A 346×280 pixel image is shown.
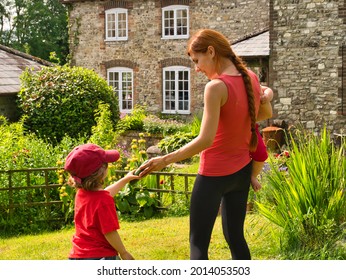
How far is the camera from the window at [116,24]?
2228 cm

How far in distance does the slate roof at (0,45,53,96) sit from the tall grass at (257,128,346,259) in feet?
33.0

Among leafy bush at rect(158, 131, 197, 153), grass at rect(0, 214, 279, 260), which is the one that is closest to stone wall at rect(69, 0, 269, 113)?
leafy bush at rect(158, 131, 197, 153)

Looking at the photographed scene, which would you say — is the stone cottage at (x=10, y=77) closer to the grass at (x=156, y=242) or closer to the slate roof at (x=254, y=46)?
the slate roof at (x=254, y=46)

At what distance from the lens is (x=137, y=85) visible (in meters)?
22.1

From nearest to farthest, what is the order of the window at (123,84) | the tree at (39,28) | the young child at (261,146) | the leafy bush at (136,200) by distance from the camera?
1. the young child at (261,146)
2. the leafy bush at (136,200)
3. the window at (123,84)
4. the tree at (39,28)

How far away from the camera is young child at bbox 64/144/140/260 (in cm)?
385

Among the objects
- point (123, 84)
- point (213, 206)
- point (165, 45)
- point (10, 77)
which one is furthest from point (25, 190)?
point (123, 84)

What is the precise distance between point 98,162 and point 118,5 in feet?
62.0

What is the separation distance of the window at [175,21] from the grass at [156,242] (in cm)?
1382

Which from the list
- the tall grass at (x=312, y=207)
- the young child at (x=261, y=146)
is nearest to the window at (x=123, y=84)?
the tall grass at (x=312, y=207)

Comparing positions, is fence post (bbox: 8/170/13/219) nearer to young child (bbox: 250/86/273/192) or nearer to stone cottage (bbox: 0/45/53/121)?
young child (bbox: 250/86/273/192)

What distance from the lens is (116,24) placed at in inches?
878

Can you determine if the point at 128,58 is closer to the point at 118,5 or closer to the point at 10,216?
the point at 118,5

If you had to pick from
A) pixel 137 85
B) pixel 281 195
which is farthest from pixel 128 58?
pixel 281 195
